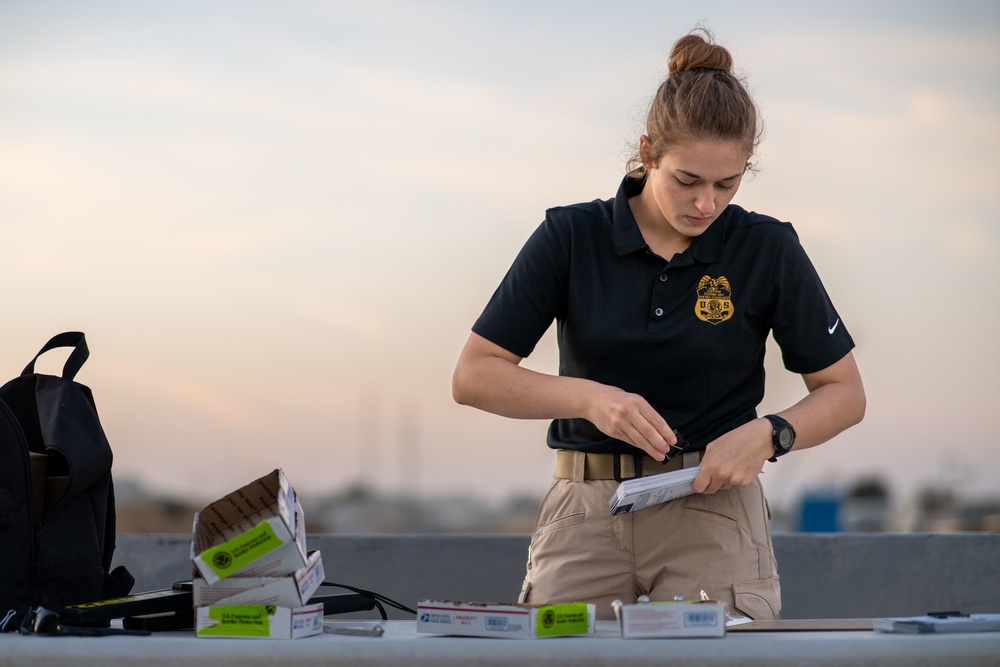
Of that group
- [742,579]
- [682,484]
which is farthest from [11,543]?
[742,579]

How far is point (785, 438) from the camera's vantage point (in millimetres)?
1806

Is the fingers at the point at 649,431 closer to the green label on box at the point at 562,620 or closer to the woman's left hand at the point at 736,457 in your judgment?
the woman's left hand at the point at 736,457

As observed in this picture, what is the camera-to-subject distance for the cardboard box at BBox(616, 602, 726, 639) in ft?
4.47

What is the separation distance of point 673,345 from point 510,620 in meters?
0.75

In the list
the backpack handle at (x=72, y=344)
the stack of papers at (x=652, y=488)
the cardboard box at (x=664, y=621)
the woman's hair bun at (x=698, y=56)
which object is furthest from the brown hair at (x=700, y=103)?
the backpack handle at (x=72, y=344)

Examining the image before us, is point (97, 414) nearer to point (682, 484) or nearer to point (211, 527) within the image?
point (211, 527)

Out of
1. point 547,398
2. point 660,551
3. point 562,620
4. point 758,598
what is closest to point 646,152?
point 547,398

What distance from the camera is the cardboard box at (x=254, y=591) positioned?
4.69ft

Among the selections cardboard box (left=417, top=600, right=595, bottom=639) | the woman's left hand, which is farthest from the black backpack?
the woman's left hand

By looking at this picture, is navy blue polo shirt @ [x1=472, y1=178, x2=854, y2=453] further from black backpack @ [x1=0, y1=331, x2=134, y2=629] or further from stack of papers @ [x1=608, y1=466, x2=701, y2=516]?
black backpack @ [x1=0, y1=331, x2=134, y2=629]

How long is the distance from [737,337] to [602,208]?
0.39 metres

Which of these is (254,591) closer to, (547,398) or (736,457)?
(547,398)

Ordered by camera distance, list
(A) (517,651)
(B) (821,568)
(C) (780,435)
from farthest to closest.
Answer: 1. (B) (821,568)
2. (C) (780,435)
3. (A) (517,651)

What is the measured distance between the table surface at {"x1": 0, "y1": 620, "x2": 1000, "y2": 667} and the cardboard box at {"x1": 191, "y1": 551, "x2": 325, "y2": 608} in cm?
9
